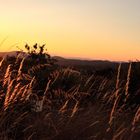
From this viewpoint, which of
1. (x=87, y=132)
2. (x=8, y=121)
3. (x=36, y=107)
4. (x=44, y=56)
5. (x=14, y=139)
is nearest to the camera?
(x=14, y=139)

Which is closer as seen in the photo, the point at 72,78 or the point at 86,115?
the point at 86,115

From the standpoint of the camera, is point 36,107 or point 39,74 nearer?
point 36,107

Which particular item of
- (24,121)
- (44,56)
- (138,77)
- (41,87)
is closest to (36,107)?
(24,121)

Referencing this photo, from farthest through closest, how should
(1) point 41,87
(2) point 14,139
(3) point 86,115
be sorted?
(1) point 41,87 < (3) point 86,115 < (2) point 14,139

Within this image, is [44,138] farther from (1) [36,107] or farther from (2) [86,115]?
(1) [36,107]

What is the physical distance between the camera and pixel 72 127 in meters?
5.84

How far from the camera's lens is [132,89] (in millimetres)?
11430

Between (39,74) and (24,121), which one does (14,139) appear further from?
(39,74)

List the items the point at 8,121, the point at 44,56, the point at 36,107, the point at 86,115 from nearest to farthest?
the point at 8,121
the point at 86,115
the point at 36,107
the point at 44,56

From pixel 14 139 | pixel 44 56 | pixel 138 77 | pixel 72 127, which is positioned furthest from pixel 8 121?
pixel 44 56

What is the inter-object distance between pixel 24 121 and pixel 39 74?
17.9 feet

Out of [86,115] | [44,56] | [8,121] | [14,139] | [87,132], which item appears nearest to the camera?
[14,139]

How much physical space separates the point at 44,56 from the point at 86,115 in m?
10.3

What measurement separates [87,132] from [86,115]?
76cm
